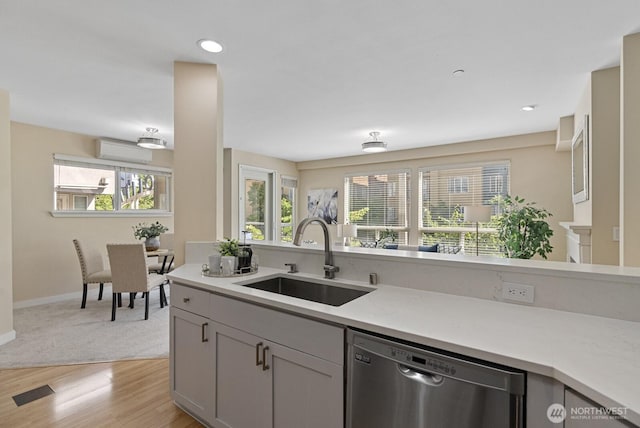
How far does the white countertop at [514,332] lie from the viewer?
A: 817 millimetres

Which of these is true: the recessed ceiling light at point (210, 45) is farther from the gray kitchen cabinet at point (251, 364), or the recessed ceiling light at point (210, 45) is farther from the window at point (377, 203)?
the window at point (377, 203)

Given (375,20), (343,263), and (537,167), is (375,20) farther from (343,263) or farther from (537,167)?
(537,167)

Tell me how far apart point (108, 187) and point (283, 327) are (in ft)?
16.3

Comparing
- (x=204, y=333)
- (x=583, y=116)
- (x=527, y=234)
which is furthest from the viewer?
(x=527, y=234)

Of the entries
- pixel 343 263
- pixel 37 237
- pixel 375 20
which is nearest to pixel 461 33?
pixel 375 20

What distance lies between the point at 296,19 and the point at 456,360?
6.68 ft

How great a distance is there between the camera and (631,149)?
85.4 inches

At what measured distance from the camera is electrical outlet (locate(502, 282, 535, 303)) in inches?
55.4

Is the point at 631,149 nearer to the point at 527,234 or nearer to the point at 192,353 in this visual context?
the point at 527,234

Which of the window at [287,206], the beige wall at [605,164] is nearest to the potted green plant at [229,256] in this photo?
the beige wall at [605,164]

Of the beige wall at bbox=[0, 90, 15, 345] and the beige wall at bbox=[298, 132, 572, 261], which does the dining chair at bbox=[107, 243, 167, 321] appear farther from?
the beige wall at bbox=[298, 132, 572, 261]

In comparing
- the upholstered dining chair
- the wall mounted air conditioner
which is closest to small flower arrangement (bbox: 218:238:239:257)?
the upholstered dining chair

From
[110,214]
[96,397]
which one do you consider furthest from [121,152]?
Answer: [96,397]

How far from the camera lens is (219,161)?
2574 millimetres
